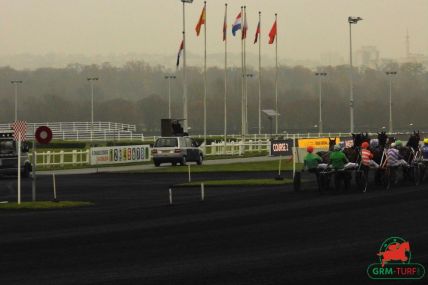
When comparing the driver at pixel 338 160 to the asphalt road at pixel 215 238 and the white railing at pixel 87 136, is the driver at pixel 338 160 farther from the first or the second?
the white railing at pixel 87 136

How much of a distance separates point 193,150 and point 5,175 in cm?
1324

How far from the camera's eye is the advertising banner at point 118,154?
59.7 metres

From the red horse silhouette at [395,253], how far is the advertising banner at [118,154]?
45.6 meters

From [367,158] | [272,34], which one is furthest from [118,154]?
[367,158]

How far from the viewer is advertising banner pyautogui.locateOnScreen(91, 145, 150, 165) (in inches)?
2351

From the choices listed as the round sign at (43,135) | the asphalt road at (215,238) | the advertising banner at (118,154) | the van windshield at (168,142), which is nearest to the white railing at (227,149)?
the advertising banner at (118,154)

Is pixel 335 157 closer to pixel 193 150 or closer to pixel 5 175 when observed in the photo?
pixel 5 175

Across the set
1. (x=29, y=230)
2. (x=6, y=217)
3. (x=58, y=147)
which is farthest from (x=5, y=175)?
(x=58, y=147)

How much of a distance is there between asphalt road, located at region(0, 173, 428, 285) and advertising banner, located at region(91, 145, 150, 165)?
30.6 metres

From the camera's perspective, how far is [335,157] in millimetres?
29266

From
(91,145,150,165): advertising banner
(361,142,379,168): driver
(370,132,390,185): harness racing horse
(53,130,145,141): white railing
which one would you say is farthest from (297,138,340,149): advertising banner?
(53,130,145,141): white railing

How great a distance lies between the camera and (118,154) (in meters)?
61.7

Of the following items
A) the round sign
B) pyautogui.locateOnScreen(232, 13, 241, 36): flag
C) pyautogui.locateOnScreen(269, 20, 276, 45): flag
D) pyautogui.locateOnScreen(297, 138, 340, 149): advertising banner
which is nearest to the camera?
the round sign

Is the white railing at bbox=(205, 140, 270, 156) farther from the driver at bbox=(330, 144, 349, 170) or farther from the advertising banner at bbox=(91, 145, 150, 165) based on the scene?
the driver at bbox=(330, 144, 349, 170)
